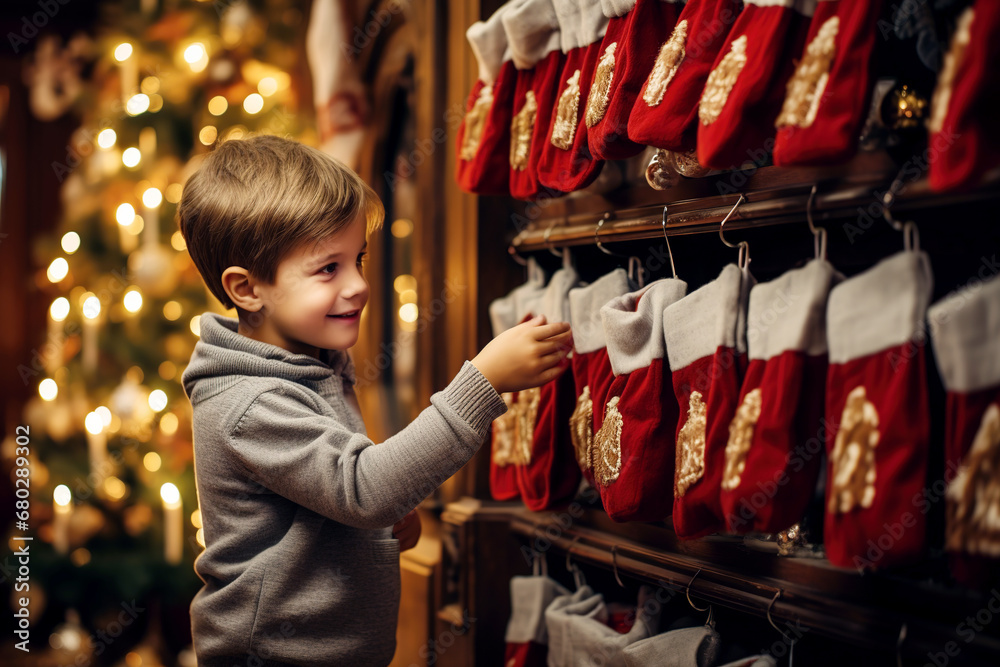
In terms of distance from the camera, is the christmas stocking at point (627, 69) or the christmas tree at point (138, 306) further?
the christmas tree at point (138, 306)

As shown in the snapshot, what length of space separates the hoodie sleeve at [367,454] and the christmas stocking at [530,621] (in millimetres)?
438

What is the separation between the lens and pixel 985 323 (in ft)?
2.12

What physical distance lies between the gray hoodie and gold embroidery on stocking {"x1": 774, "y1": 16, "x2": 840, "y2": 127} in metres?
0.45

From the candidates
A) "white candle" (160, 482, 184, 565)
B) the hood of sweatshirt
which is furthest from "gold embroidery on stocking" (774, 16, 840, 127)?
"white candle" (160, 482, 184, 565)

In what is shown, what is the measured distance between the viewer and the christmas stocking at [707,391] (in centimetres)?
85

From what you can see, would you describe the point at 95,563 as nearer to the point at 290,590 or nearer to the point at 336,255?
the point at 290,590

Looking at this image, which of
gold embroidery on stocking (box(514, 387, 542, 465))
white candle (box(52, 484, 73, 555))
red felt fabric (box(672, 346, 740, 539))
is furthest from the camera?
white candle (box(52, 484, 73, 555))

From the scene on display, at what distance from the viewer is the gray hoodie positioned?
0.91 metres

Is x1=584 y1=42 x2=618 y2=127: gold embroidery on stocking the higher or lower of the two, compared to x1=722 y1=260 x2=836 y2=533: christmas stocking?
higher

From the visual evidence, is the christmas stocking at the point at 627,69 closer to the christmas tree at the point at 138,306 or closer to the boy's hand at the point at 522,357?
the boy's hand at the point at 522,357

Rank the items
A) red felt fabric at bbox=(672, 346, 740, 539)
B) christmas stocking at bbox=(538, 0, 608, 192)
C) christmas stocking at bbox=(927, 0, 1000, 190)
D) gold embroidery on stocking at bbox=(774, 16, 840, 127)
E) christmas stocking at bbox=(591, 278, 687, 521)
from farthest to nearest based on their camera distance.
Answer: christmas stocking at bbox=(538, 0, 608, 192) → christmas stocking at bbox=(591, 278, 687, 521) → red felt fabric at bbox=(672, 346, 740, 539) → gold embroidery on stocking at bbox=(774, 16, 840, 127) → christmas stocking at bbox=(927, 0, 1000, 190)

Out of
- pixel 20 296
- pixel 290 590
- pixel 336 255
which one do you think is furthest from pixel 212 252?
pixel 20 296

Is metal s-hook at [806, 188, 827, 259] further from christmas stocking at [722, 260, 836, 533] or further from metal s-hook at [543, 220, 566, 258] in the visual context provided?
metal s-hook at [543, 220, 566, 258]

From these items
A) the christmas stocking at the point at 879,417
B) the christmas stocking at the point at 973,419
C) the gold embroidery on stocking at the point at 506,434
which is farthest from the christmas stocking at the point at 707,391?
the gold embroidery on stocking at the point at 506,434
